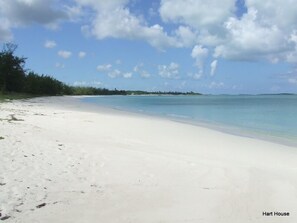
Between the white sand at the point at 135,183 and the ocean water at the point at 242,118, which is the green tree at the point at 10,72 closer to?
the ocean water at the point at 242,118

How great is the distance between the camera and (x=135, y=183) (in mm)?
7078

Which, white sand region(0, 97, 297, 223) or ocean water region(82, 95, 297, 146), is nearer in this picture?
white sand region(0, 97, 297, 223)

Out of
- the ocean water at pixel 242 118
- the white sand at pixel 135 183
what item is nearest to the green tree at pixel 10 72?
the ocean water at pixel 242 118

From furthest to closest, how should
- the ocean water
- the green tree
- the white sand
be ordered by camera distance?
the green tree → the ocean water → the white sand

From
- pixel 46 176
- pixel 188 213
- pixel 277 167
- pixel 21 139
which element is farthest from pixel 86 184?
pixel 277 167

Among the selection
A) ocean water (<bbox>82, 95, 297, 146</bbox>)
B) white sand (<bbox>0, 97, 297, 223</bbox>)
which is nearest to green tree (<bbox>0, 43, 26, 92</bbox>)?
ocean water (<bbox>82, 95, 297, 146</bbox>)

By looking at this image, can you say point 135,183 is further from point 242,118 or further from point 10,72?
point 10,72

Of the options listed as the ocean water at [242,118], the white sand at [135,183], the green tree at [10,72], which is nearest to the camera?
the white sand at [135,183]

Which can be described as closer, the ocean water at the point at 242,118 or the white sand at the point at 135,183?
the white sand at the point at 135,183

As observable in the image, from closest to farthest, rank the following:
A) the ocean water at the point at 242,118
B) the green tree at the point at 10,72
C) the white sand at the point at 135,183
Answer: the white sand at the point at 135,183 < the ocean water at the point at 242,118 < the green tree at the point at 10,72

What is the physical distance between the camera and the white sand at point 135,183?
548 centimetres

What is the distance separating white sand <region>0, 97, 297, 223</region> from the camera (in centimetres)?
548

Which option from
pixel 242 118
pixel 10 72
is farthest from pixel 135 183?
pixel 10 72

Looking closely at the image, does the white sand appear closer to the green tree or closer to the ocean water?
the ocean water
